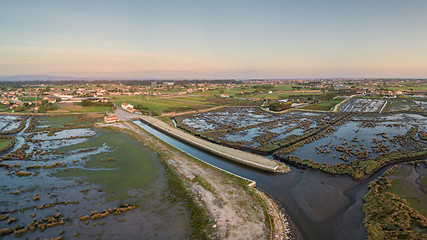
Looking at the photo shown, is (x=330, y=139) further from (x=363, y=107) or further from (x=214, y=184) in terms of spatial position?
(x=363, y=107)

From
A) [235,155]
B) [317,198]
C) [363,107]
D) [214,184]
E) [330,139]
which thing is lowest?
[317,198]

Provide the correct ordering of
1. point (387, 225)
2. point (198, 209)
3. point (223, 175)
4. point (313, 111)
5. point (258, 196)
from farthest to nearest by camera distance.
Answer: point (313, 111) < point (223, 175) < point (258, 196) < point (198, 209) < point (387, 225)

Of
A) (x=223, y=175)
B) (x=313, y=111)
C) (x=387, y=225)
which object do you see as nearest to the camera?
(x=387, y=225)

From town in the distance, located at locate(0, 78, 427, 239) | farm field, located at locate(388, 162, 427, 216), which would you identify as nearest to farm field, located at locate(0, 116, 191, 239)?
town in the distance, located at locate(0, 78, 427, 239)

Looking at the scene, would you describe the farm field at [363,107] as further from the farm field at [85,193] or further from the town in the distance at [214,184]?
the farm field at [85,193]

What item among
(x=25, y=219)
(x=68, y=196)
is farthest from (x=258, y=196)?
(x=25, y=219)

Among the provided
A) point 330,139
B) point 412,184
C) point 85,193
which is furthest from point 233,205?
point 330,139

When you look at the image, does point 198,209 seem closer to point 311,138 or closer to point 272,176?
point 272,176
